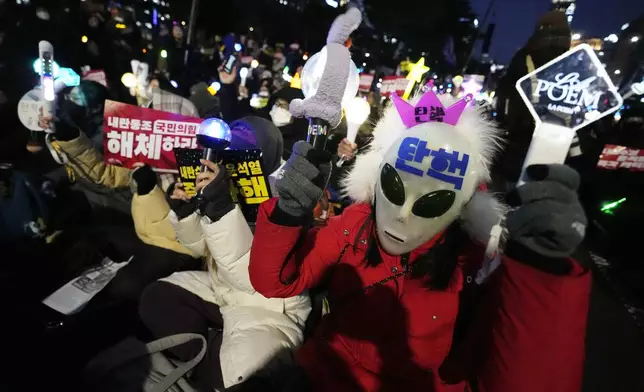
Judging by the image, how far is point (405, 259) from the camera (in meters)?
1.76

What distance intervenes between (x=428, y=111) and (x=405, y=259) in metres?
0.66

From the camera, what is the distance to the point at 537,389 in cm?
116

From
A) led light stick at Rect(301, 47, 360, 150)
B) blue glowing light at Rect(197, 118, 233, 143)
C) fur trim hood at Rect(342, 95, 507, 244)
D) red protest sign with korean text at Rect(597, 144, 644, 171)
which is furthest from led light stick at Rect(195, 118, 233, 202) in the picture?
red protest sign with korean text at Rect(597, 144, 644, 171)

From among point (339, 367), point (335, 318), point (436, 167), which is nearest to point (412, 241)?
point (436, 167)

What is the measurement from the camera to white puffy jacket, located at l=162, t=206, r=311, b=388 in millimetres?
1941

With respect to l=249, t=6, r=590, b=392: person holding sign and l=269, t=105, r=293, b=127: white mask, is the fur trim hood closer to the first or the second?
l=249, t=6, r=590, b=392: person holding sign

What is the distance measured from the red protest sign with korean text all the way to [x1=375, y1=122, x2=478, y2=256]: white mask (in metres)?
5.84

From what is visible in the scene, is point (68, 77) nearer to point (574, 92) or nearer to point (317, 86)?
point (317, 86)

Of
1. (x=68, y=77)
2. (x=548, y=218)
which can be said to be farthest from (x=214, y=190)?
(x=68, y=77)

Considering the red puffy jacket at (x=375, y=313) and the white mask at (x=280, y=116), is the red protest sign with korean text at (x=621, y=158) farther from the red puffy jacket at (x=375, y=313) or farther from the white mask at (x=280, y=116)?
the red puffy jacket at (x=375, y=313)

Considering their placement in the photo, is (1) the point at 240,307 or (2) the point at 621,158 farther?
(2) the point at 621,158

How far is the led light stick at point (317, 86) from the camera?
1.56 meters

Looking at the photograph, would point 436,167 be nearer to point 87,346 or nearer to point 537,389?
point 537,389

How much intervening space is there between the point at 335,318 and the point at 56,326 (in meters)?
1.88
